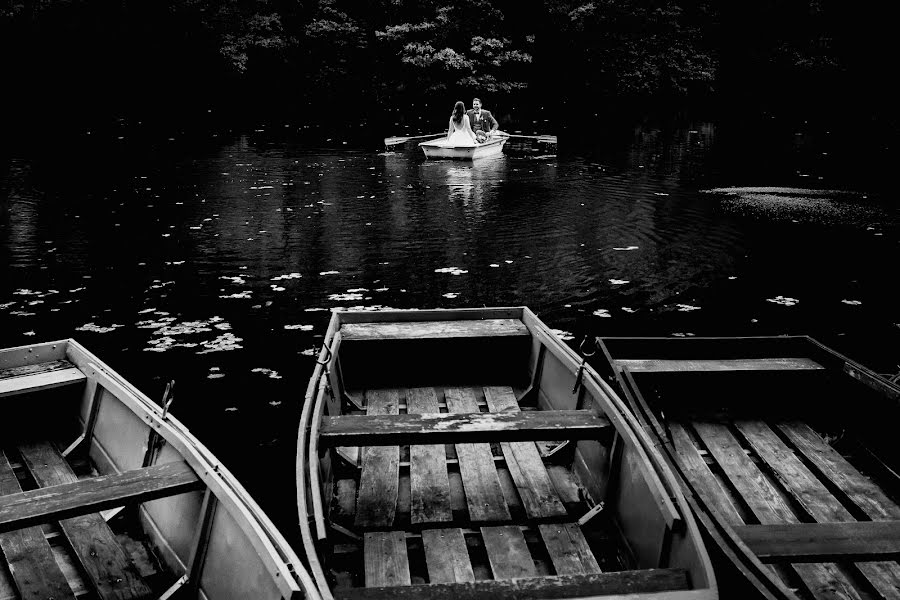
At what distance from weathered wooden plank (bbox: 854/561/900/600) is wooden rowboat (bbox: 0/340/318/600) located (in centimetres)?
292

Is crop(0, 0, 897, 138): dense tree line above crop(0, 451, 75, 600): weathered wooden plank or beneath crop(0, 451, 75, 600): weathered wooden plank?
above

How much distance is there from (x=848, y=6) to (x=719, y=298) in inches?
1307

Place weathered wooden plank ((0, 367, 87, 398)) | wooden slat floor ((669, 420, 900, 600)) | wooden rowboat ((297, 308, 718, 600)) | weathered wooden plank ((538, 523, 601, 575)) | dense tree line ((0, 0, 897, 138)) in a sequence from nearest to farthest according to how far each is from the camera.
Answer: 1. wooden rowboat ((297, 308, 718, 600))
2. weathered wooden plank ((538, 523, 601, 575))
3. wooden slat floor ((669, 420, 900, 600))
4. weathered wooden plank ((0, 367, 87, 398))
5. dense tree line ((0, 0, 897, 138))

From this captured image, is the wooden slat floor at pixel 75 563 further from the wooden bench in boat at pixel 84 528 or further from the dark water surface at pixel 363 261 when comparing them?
the dark water surface at pixel 363 261

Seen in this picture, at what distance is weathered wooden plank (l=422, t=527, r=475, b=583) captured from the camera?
3.40 metres

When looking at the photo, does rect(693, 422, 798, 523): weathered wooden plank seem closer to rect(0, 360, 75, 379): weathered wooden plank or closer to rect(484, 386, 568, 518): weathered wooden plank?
rect(484, 386, 568, 518): weathered wooden plank

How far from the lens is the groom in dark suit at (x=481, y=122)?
21.2 m

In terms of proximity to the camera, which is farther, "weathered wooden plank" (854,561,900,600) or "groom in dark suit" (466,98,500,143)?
"groom in dark suit" (466,98,500,143)

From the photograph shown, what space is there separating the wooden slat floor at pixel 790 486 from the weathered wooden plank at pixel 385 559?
1.58 metres

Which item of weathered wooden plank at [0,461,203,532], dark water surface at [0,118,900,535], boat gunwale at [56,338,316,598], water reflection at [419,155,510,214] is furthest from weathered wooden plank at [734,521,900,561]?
water reflection at [419,155,510,214]

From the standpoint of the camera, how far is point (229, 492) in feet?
9.96

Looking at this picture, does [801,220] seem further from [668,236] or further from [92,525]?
[92,525]

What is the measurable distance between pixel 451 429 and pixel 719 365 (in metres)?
2.59

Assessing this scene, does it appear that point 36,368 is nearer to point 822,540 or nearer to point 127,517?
point 127,517
